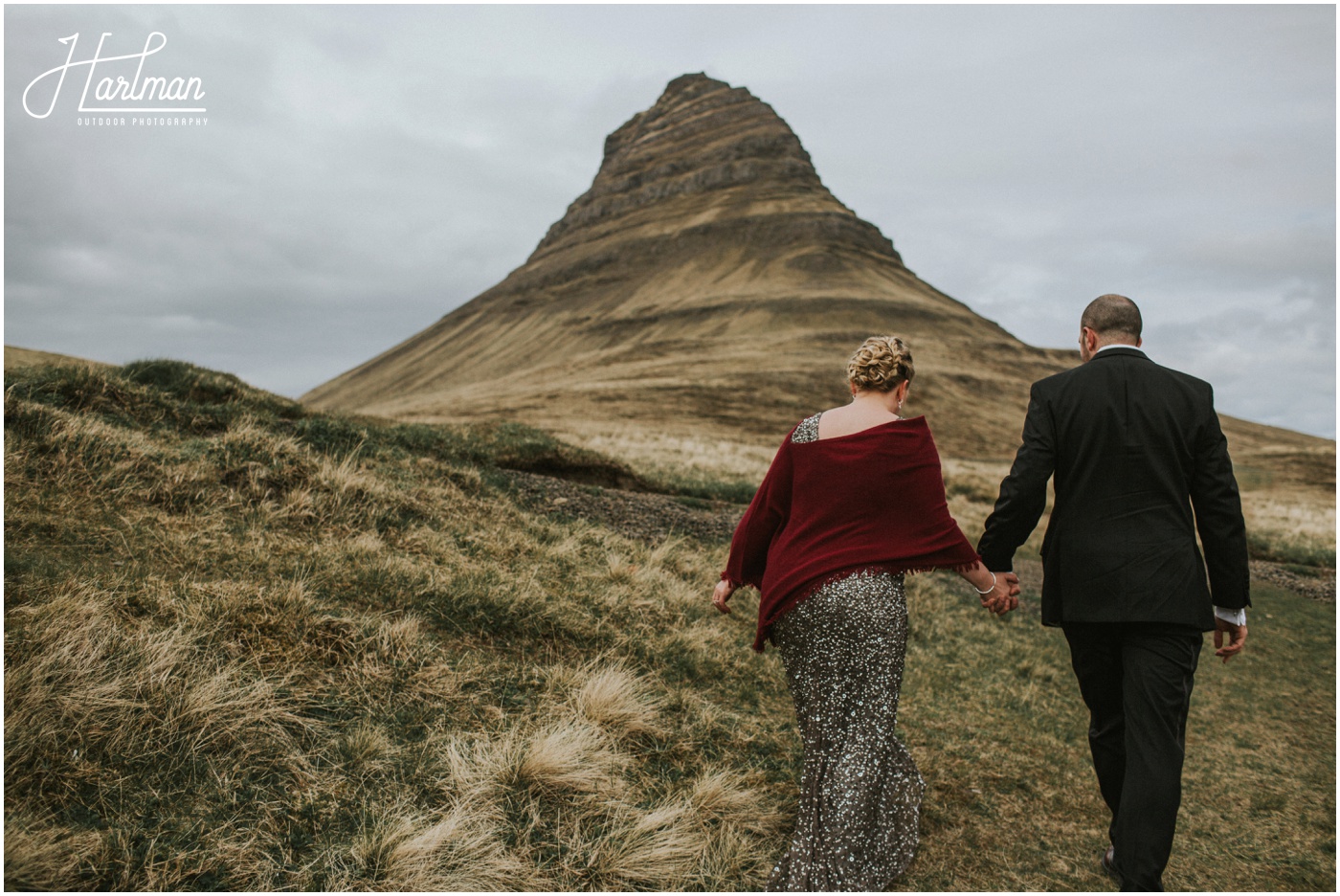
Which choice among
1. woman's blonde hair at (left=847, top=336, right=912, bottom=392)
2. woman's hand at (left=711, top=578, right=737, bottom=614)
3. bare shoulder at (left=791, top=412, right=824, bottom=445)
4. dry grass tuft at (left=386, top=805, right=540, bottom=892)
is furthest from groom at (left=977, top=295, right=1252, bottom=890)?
dry grass tuft at (left=386, top=805, right=540, bottom=892)

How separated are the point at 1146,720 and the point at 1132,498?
94cm

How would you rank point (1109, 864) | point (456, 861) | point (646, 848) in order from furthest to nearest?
point (1109, 864) < point (646, 848) < point (456, 861)

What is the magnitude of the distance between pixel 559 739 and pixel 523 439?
32.5 ft

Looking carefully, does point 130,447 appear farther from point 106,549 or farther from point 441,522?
point 441,522

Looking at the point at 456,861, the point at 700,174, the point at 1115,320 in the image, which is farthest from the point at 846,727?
the point at 700,174

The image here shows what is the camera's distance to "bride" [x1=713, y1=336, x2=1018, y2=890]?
3277mm

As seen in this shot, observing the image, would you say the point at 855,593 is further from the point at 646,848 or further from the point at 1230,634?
the point at 1230,634

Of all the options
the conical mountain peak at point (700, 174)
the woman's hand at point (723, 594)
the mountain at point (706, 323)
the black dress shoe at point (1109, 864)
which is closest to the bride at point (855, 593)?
the woman's hand at point (723, 594)

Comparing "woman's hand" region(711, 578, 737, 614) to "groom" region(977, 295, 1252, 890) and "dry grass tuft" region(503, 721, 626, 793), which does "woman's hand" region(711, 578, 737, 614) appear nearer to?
"dry grass tuft" region(503, 721, 626, 793)

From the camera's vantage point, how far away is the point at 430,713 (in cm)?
401

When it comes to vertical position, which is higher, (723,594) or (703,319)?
(703,319)

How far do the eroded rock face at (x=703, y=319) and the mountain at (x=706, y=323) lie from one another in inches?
12.3

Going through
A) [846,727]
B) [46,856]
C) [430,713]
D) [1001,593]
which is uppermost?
[1001,593]

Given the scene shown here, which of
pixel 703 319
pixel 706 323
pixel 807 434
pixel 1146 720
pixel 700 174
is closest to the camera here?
pixel 1146 720
